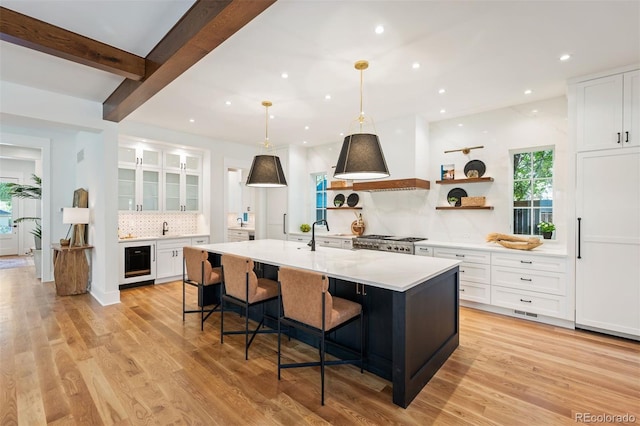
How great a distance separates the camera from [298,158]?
Answer: 22.2 ft

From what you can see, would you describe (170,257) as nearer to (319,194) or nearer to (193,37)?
(319,194)

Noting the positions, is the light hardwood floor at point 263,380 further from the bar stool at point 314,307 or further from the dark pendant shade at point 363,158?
the dark pendant shade at point 363,158

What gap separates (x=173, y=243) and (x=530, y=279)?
18.5 ft

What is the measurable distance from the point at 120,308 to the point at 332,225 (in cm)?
400

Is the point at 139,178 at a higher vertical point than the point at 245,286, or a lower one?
higher

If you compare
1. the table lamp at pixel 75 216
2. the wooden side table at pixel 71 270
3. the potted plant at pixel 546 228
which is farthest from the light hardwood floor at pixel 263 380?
the table lamp at pixel 75 216

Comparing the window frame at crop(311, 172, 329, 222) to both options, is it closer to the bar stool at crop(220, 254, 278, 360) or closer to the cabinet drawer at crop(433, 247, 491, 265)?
the cabinet drawer at crop(433, 247, 491, 265)

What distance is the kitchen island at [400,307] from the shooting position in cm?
201

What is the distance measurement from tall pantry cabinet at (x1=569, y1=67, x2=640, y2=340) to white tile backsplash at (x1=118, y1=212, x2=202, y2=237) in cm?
624

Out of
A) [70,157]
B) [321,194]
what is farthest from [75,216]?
[321,194]

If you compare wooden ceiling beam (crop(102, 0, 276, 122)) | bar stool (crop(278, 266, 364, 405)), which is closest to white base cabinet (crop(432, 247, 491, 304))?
bar stool (crop(278, 266, 364, 405))

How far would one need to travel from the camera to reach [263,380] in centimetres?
233

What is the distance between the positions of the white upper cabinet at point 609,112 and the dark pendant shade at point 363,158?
97.2 inches

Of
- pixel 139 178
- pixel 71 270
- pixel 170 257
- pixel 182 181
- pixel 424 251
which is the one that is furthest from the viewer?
pixel 182 181
